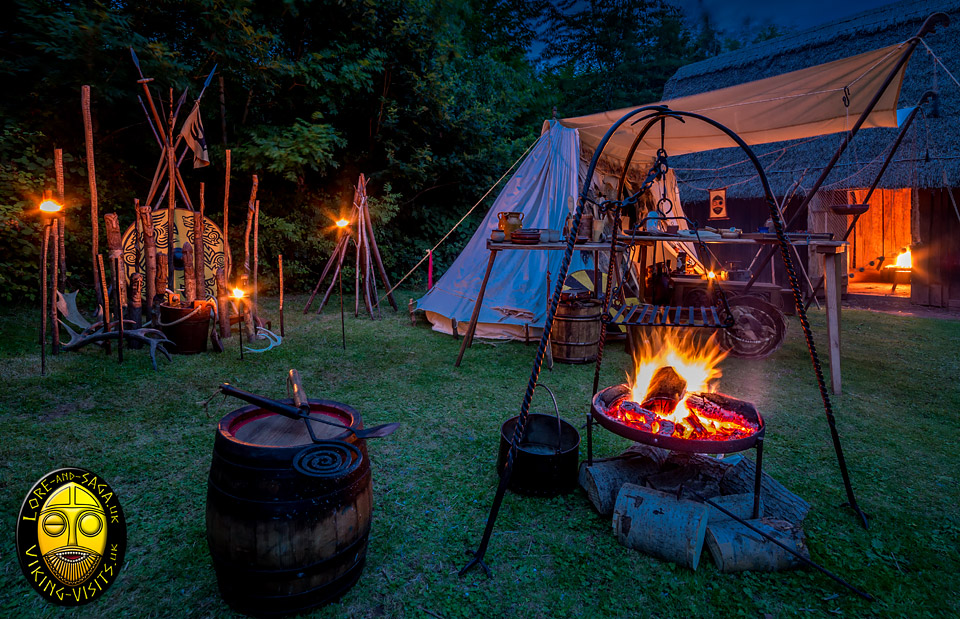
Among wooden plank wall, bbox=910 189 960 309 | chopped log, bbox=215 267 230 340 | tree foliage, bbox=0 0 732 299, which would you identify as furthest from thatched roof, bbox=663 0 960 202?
chopped log, bbox=215 267 230 340

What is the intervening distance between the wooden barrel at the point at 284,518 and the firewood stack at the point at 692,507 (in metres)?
1.30

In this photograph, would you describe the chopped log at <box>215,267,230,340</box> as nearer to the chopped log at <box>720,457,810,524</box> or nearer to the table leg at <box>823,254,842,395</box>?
the chopped log at <box>720,457,810,524</box>

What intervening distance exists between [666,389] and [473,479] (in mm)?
1252

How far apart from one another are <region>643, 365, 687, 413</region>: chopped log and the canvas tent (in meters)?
3.51

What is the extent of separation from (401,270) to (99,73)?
6.89 meters

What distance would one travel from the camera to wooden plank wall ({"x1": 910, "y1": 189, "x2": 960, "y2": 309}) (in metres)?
9.32

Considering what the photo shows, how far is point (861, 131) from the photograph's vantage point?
10242mm

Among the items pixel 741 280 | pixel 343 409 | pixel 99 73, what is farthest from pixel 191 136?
pixel 741 280

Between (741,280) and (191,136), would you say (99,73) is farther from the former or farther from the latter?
(741,280)

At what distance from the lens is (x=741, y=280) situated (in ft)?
20.5

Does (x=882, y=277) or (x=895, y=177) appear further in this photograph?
(x=882, y=277)

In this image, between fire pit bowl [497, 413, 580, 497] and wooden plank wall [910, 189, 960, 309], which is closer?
fire pit bowl [497, 413, 580, 497]

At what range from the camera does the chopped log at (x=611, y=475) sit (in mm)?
2592

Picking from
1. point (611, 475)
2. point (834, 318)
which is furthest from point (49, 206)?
point (834, 318)
